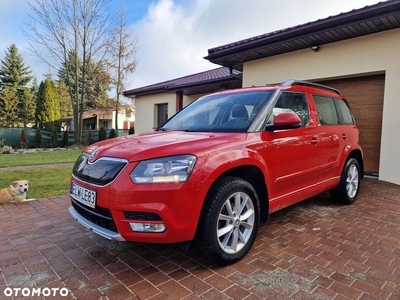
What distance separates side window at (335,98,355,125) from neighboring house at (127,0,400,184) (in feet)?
6.19

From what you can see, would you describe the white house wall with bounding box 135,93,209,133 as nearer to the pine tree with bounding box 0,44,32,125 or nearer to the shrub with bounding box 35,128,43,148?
the shrub with bounding box 35,128,43,148

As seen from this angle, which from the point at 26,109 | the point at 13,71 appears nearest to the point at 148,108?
the point at 26,109

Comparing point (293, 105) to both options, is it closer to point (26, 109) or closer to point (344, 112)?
point (344, 112)

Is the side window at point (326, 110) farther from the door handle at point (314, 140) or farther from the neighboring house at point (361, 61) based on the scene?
the neighboring house at point (361, 61)

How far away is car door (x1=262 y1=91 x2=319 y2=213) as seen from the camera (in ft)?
9.45

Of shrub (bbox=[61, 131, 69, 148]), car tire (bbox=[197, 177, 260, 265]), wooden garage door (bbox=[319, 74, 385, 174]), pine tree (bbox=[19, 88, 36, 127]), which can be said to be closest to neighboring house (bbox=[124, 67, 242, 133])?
wooden garage door (bbox=[319, 74, 385, 174])

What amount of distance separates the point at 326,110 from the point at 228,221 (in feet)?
8.80

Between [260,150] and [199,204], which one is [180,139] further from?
[260,150]

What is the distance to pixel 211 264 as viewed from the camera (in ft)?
8.07

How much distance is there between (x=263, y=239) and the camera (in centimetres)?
304

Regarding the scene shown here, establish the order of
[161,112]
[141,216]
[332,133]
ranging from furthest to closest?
[161,112]
[332,133]
[141,216]

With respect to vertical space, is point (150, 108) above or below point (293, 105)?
above

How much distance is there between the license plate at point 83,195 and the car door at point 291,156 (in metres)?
1.76

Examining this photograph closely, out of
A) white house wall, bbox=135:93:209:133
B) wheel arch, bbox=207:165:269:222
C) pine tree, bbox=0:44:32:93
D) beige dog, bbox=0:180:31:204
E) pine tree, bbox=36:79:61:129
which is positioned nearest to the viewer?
wheel arch, bbox=207:165:269:222
